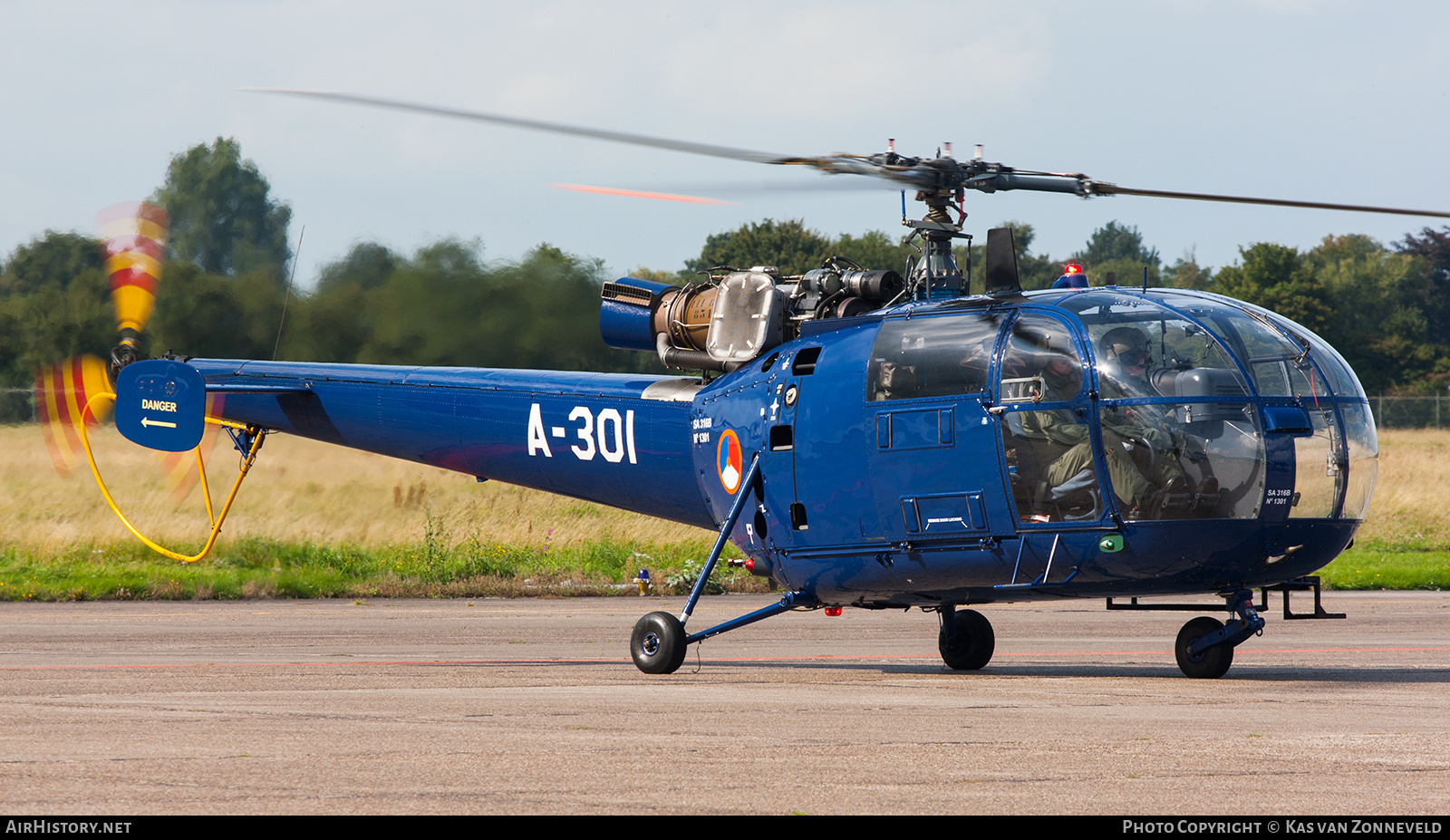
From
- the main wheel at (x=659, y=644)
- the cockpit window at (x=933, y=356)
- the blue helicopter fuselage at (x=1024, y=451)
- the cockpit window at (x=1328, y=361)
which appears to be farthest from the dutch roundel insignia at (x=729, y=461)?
the cockpit window at (x=1328, y=361)

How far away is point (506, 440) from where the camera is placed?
1552cm

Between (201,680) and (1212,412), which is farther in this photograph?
(201,680)

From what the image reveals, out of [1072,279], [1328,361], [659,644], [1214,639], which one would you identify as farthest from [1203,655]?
[659,644]

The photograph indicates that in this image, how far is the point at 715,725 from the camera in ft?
31.1

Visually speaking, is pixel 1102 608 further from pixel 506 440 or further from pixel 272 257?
pixel 272 257

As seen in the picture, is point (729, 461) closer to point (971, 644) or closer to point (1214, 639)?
point (971, 644)

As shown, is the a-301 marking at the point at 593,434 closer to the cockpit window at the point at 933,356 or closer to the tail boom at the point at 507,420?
the tail boom at the point at 507,420

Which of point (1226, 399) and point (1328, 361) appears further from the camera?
point (1328, 361)

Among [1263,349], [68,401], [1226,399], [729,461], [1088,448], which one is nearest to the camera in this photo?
[1226,399]

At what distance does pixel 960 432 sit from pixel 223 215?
2022cm

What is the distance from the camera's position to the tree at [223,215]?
25.8 m

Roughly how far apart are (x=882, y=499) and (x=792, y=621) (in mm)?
8378

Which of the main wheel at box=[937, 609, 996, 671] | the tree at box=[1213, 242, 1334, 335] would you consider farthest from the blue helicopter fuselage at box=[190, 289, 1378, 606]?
the tree at box=[1213, 242, 1334, 335]
